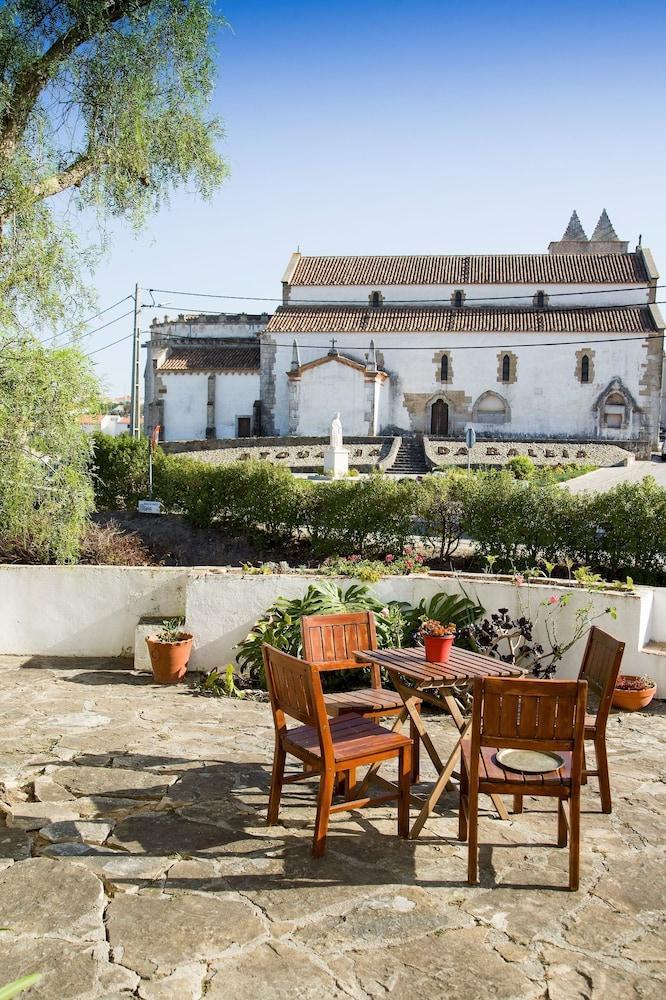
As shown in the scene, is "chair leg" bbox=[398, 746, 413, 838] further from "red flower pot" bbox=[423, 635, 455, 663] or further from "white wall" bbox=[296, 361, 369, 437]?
"white wall" bbox=[296, 361, 369, 437]

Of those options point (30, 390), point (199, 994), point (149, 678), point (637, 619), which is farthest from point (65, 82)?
point (199, 994)

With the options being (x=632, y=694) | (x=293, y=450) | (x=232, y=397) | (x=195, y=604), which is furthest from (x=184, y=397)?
(x=632, y=694)

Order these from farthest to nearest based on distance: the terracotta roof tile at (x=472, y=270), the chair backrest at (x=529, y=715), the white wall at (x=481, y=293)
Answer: the terracotta roof tile at (x=472, y=270)
the white wall at (x=481, y=293)
the chair backrest at (x=529, y=715)

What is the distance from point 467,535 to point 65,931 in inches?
287

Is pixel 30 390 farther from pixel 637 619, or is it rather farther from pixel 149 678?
pixel 637 619

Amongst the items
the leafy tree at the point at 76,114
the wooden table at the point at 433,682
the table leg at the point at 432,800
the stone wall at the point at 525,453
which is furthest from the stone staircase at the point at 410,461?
the table leg at the point at 432,800

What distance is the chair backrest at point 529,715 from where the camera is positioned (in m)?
3.86

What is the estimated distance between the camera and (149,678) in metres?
8.07

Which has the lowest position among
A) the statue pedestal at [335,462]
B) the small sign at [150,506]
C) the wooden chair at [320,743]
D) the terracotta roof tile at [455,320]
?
the wooden chair at [320,743]

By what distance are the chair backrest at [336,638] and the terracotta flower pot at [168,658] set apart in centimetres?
281

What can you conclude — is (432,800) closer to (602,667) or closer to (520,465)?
(602,667)

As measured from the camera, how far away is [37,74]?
7.64m

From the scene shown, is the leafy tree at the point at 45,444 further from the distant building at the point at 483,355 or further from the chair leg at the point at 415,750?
the distant building at the point at 483,355

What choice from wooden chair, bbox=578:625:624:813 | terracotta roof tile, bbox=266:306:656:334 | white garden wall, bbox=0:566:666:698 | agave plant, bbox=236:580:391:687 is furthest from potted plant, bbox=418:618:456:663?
terracotta roof tile, bbox=266:306:656:334
